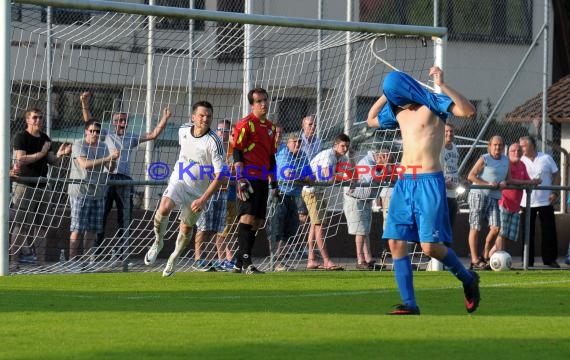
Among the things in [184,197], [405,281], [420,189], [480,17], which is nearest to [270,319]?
[405,281]

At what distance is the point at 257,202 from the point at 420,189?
568cm

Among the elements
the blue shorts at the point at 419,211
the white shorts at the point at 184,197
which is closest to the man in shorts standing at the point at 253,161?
the white shorts at the point at 184,197

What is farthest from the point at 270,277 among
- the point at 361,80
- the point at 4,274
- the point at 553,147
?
the point at 553,147

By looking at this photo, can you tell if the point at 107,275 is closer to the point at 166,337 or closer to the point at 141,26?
the point at 141,26

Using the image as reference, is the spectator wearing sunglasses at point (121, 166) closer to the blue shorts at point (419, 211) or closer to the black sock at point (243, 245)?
the black sock at point (243, 245)

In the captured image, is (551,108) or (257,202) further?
(551,108)

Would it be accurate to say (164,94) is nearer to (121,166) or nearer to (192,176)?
(121,166)

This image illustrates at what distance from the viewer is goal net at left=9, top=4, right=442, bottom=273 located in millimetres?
17578

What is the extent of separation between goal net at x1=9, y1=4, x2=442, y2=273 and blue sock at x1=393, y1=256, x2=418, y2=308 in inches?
276

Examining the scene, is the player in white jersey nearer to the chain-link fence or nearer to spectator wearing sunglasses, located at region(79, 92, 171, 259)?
spectator wearing sunglasses, located at region(79, 92, 171, 259)

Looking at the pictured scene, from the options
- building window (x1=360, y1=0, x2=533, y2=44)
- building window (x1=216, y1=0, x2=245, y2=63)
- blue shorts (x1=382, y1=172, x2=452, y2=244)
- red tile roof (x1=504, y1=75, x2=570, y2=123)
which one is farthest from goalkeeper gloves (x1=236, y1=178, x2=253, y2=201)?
red tile roof (x1=504, y1=75, x2=570, y2=123)

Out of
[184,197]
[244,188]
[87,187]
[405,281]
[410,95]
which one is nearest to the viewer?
[405,281]

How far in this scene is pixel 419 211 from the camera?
34.9ft

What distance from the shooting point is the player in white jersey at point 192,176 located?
15336 mm
